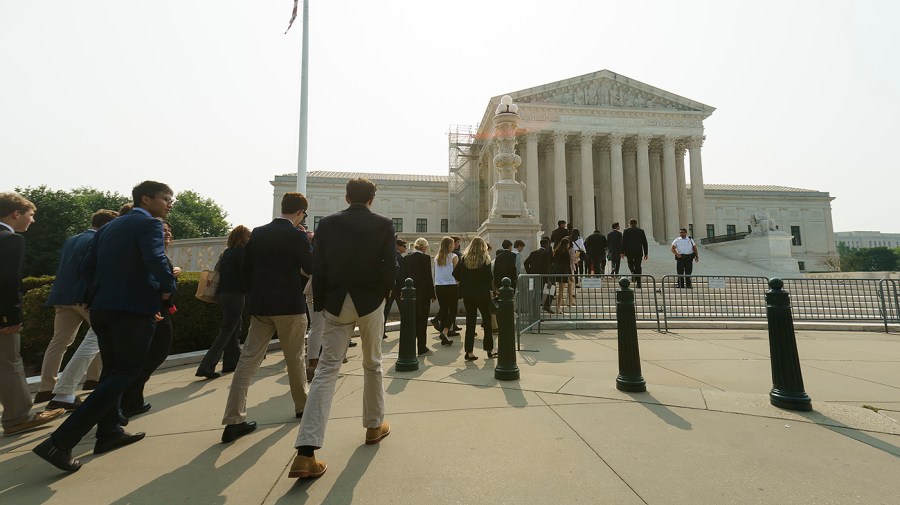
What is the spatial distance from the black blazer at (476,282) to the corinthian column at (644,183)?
35255 millimetres

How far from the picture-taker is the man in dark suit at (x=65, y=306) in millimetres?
4656

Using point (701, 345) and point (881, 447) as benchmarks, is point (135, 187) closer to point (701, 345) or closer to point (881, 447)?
point (881, 447)

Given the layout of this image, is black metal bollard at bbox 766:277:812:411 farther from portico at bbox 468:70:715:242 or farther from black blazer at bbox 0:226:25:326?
portico at bbox 468:70:715:242

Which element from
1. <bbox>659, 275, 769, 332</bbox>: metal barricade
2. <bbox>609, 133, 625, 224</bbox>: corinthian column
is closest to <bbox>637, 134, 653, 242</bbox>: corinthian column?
<bbox>609, 133, 625, 224</bbox>: corinthian column

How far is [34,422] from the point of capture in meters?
3.85

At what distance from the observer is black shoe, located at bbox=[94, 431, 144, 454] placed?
3.22 metres

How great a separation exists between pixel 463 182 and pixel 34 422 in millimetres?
45758

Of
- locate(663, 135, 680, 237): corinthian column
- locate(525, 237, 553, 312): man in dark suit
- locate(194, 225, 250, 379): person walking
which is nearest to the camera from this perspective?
locate(194, 225, 250, 379): person walking

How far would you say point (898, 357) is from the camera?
21.3 ft

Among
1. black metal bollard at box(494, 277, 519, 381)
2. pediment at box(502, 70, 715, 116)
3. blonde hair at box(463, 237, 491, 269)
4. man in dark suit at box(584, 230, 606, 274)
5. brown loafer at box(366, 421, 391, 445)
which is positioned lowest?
brown loafer at box(366, 421, 391, 445)

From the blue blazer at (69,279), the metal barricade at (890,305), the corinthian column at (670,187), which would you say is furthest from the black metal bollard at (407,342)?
the corinthian column at (670,187)

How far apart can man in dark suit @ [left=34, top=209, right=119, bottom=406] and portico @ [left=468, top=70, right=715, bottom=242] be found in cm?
3361

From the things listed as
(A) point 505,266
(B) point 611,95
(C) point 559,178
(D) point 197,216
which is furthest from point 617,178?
(D) point 197,216

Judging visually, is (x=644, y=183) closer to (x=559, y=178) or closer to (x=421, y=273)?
(x=559, y=178)
